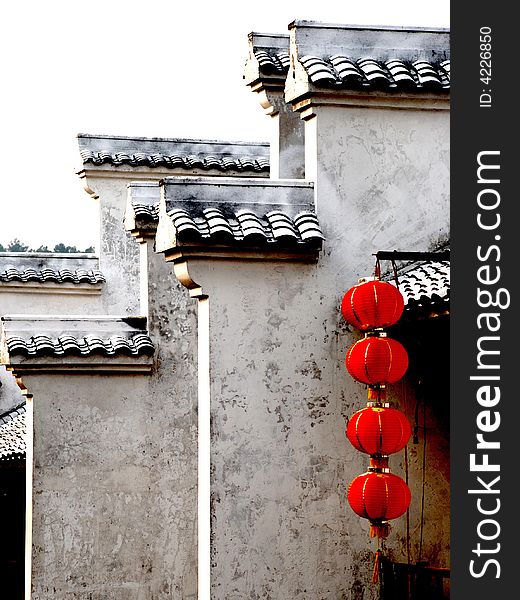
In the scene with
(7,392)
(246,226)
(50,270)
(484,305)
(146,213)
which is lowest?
(7,392)

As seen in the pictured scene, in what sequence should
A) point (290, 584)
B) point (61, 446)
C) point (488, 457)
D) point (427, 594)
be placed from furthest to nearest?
point (61, 446), point (290, 584), point (427, 594), point (488, 457)

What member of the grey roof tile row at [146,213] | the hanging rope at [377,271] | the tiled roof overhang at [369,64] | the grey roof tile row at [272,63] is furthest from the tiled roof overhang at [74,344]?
the hanging rope at [377,271]

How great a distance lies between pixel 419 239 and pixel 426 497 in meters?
2.22

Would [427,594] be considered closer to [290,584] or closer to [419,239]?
[290,584]

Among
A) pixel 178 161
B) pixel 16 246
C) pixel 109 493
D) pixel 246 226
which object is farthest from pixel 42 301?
pixel 16 246

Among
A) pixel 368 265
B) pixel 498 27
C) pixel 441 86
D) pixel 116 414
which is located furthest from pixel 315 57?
pixel 116 414

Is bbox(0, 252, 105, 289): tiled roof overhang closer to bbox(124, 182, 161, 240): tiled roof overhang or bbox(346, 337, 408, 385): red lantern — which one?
bbox(124, 182, 161, 240): tiled roof overhang

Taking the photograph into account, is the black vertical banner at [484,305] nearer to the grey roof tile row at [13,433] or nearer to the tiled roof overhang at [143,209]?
the tiled roof overhang at [143,209]

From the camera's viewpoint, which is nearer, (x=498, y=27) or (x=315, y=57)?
(x=498, y=27)

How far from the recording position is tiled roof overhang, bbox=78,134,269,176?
18141 mm

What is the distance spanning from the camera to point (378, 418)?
401 inches

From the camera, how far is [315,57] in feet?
37.1

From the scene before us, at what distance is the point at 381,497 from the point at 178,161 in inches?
366

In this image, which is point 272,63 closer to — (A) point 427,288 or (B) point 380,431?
(A) point 427,288
